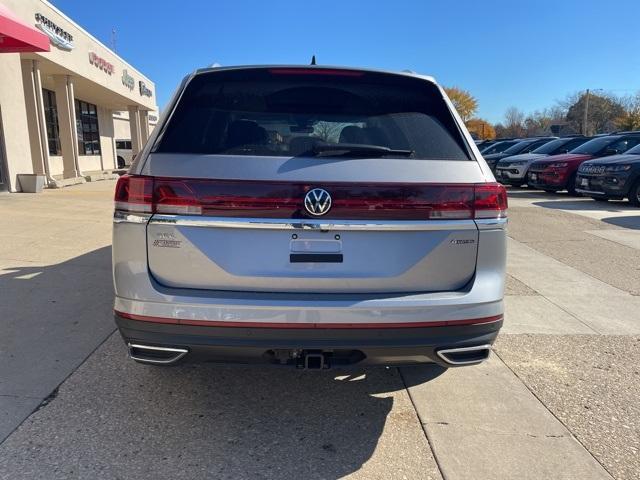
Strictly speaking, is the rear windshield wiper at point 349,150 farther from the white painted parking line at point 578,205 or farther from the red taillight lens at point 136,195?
the white painted parking line at point 578,205

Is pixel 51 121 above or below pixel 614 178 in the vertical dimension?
above

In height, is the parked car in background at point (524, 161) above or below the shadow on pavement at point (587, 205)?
above

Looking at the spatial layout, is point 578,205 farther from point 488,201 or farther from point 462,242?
point 462,242

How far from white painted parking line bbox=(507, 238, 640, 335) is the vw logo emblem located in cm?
330

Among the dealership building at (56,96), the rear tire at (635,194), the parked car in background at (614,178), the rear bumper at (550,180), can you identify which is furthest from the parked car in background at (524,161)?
the dealership building at (56,96)

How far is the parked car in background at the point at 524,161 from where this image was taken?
56.6 ft

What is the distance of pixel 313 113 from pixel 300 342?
127 cm

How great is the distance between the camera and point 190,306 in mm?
2400

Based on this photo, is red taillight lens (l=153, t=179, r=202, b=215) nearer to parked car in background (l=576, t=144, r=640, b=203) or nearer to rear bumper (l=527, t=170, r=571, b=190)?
parked car in background (l=576, t=144, r=640, b=203)

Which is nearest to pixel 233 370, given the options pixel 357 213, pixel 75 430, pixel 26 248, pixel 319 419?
pixel 319 419

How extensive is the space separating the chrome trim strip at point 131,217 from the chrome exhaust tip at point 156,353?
0.60m

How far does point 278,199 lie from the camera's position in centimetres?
241

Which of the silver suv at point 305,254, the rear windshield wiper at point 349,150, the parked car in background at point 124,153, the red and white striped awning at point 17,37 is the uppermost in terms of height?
the red and white striped awning at point 17,37

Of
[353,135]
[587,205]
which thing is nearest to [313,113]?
[353,135]
